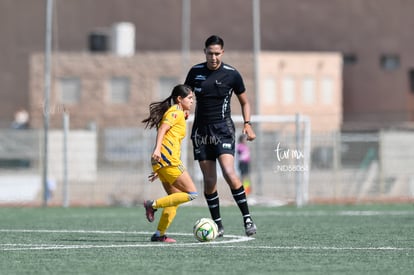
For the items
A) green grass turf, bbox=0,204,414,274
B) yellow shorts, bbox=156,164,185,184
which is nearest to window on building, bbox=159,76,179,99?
green grass turf, bbox=0,204,414,274

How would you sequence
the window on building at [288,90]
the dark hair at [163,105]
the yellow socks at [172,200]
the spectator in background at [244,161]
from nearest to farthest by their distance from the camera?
1. the yellow socks at [172,200]
2. the dark hair at [163,105]
3. the spectator in background at [244,161]
4. the window on building at [288,90]

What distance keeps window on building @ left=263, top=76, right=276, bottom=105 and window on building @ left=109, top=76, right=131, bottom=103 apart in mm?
7089

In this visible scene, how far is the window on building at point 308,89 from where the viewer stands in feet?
198

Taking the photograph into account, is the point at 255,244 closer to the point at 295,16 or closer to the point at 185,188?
the point at 185,188

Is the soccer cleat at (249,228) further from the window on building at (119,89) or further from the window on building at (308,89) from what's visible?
the window on building at (308,89)

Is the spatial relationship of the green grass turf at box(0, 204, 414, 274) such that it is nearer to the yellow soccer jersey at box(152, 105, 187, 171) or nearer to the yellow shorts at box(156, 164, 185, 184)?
the yellow shorts at box(156, 164, 185, 184)

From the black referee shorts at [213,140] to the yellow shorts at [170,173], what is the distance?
0.66 meters

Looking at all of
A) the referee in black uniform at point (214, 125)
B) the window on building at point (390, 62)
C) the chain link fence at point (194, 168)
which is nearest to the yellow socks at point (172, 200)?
the referee in black uniform at point (214, 125)

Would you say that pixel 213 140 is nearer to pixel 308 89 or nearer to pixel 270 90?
pixel 270 90

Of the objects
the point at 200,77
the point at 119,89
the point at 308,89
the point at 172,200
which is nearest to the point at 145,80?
the point at 119,89

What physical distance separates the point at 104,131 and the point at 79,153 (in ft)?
5.94

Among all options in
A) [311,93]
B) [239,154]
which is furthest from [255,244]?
[311,93]

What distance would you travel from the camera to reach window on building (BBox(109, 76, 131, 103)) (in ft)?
195

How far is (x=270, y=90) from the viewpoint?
5944 cm
